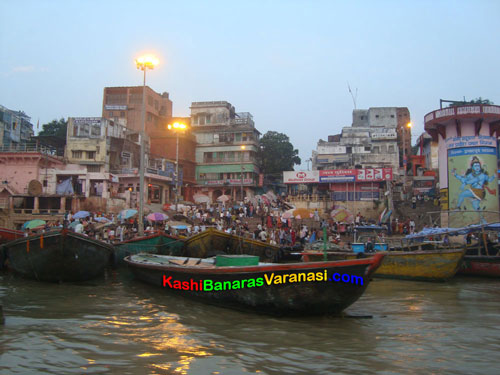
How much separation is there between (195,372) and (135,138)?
139ft

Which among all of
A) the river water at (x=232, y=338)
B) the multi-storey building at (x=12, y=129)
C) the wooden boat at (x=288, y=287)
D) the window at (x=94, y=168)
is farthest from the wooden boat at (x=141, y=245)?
the multi-storey building at (x=12, y=129)

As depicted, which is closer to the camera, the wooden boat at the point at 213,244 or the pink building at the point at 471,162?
A: the wooden boat at the point at 213,244

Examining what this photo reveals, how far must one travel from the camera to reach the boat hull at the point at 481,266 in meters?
16.1

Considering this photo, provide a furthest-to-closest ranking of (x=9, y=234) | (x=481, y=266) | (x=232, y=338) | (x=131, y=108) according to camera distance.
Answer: (x=131, y=108) < (x=9, y=234) < (x=481, y=266) < (x=232, y=338)

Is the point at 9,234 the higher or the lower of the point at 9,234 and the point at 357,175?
the lower

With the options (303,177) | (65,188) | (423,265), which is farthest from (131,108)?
(423,265)

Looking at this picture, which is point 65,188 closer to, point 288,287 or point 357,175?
point 357,175

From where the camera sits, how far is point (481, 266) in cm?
1639

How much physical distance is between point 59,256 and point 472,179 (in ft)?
77.5

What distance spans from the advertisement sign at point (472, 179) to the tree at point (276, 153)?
2387 centimetres

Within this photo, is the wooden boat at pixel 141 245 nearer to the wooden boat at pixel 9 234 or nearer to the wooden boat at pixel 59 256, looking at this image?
the wooden boat at pixel 59 256

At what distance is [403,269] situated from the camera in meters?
15.3

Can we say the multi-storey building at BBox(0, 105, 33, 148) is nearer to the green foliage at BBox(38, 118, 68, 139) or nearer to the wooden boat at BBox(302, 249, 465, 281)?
the green foliage at BBox(38, 118, 68, 139)

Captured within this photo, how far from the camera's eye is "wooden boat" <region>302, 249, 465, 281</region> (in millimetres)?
14509
